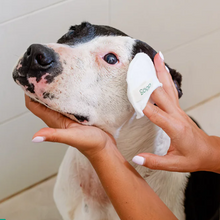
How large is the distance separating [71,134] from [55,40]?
0.89m

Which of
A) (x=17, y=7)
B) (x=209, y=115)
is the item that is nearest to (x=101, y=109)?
(x=17, y=7)

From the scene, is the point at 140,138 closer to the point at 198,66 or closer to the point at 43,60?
the point at 43,60

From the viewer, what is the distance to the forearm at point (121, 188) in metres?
1.00

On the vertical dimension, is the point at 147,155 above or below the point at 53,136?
below

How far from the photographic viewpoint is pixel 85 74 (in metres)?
0.99

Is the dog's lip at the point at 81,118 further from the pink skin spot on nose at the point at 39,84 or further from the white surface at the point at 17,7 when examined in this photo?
the white surface at the point at 17,7

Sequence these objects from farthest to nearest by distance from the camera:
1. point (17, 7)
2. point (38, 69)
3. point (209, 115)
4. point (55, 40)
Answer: point (209, 115)
point (55, 40)
point (17, 7)
point (38, 69)

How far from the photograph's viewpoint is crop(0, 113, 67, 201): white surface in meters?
1.88

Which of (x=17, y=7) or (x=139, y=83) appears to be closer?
(x=139, y=83)

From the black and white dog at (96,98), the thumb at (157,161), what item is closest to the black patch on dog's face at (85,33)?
the black and white dog at (96,98)

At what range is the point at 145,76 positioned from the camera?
3.32 ft

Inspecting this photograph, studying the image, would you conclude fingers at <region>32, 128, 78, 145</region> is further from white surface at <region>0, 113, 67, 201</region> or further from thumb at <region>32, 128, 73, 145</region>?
white surface at <region>0, 113, 67, 201</region>

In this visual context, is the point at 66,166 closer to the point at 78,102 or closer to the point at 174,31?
the point at 78,102

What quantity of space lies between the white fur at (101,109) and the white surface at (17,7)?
0.56 metres
